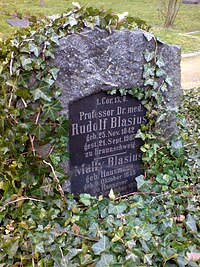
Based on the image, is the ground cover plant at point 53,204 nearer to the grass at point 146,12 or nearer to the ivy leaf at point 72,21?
the ivy leaf at point 72,21

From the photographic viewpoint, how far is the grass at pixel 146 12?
1008 centimetres

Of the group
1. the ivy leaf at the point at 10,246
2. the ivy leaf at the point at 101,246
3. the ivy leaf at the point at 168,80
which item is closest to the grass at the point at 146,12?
the ivy leaf at the point at 168,80

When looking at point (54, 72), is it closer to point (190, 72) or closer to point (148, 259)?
point (148, 259)

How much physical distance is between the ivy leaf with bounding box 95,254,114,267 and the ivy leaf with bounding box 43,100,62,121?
38.4 inches

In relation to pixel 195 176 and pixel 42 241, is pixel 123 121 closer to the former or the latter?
pixel 195 176

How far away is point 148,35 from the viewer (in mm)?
2814

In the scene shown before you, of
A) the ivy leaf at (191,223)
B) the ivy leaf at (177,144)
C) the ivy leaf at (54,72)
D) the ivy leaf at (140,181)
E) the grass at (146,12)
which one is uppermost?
the grass at (146,12)

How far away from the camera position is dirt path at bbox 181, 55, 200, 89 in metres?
6.79

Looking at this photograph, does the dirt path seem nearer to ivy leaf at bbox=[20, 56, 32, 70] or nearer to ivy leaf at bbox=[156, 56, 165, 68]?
ivy leaf at bbox=[156, 56, 165, 68]

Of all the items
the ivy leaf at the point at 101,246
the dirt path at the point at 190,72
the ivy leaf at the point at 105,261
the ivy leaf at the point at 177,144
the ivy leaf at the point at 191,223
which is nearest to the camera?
the ivy leaf at the point at 105,261

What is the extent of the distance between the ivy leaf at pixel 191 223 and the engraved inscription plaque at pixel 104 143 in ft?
2.29

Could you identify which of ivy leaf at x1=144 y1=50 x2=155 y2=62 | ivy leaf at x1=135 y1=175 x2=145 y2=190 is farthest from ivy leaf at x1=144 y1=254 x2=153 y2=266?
ivy leaf at x1=144 y1=50 x2=155 y2=62

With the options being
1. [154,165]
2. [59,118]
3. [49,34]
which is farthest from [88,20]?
[154,165]

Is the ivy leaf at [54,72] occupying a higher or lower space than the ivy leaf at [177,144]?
higher
